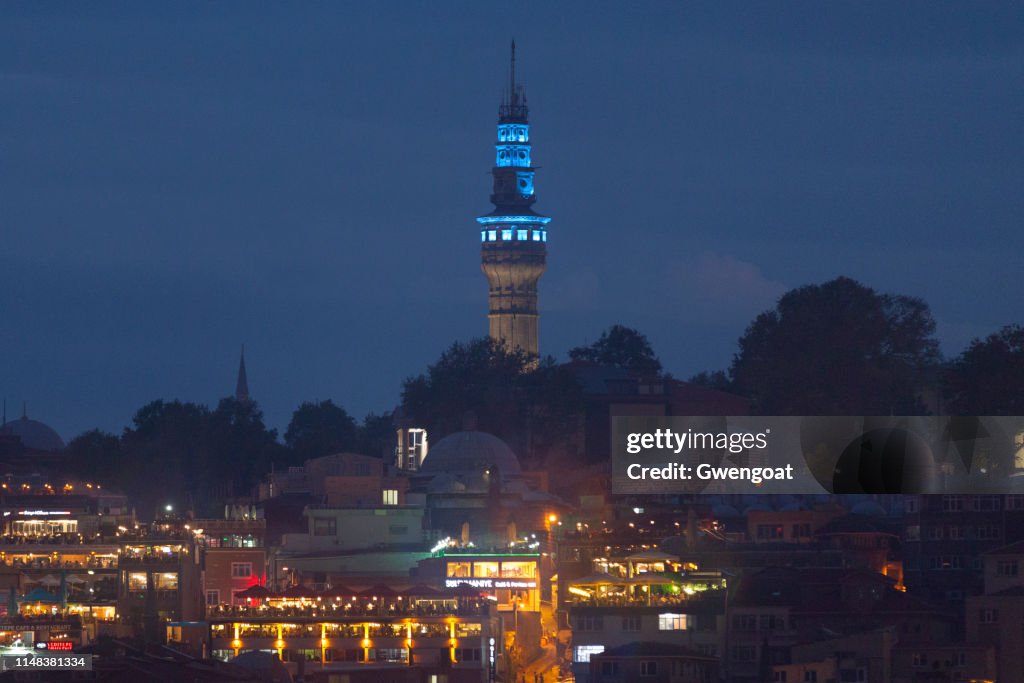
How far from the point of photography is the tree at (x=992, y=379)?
12719cm

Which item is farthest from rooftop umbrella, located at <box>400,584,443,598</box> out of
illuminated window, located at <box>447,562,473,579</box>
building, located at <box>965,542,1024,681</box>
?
building, located at <box>965,542,1024,681</box>

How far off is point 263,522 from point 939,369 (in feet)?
203

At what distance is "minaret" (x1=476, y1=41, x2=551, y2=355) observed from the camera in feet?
604

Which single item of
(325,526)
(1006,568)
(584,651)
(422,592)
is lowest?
(584,651)

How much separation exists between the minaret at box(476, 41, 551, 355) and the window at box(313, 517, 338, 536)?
257ft

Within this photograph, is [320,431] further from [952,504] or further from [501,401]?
[952,504]

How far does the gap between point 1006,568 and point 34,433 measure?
323 ft

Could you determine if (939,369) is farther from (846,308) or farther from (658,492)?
(658,492)

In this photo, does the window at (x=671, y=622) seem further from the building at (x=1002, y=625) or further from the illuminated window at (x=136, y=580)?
the illuminated window at (x=136, y=580)

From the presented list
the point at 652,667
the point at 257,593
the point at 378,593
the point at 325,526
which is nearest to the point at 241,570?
the point at 325,526

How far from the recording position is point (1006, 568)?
84.4 m

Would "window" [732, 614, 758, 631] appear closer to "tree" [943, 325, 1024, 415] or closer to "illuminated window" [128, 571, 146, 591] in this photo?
"illuminated window" [128, 571, 146, 591]

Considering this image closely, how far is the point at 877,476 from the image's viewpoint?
108 meters

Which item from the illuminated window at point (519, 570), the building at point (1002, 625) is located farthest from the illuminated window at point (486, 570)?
the building at point (1002, 625)
